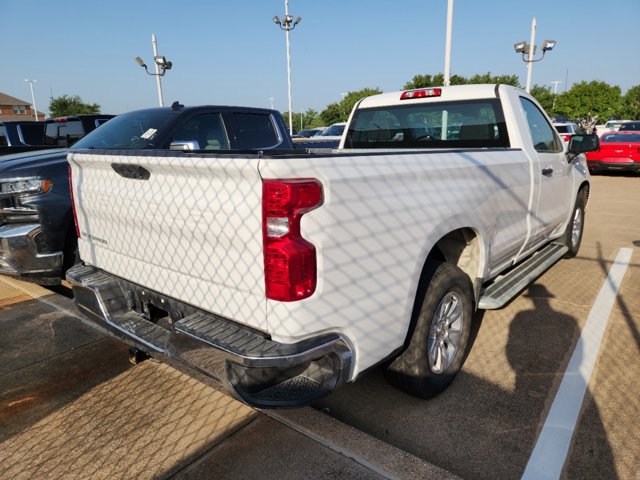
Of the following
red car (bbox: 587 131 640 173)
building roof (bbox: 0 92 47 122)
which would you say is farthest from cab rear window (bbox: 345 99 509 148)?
building roof (bbox: 0 92 47 122)

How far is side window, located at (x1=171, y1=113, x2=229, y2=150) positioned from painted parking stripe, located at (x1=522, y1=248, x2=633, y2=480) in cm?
391

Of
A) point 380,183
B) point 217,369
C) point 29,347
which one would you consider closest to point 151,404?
point 217,369

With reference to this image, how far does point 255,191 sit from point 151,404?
1761mm

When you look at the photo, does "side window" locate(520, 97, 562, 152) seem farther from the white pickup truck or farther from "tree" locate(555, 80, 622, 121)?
Answer: "tree" locate(555, 80, 622, 121)

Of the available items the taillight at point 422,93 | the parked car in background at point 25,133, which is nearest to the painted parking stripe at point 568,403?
the taillight at point 422,93

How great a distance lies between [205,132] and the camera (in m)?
5.02

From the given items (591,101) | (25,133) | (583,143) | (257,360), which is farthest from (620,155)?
(591,101)

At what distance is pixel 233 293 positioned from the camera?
2031 mm

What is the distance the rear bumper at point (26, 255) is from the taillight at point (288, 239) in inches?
125

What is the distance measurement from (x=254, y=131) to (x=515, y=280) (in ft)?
11.3

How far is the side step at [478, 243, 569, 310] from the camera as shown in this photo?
3.24 metres

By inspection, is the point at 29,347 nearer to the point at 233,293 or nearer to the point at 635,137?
the point at 233,293

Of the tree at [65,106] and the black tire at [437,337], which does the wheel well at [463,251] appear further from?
the tree at [65,106]

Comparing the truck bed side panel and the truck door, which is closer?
the truck bed side panel
